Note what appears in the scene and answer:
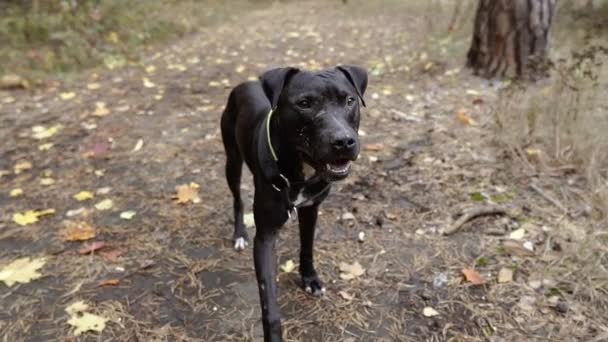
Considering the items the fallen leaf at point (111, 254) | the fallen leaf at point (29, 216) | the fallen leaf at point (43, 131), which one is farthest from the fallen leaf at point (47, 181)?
the fallen leaf at point (111, 254)

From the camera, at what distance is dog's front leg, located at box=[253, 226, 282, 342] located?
2.62 m

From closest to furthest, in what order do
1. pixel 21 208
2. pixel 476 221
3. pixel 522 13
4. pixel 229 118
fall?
pixel 229 118, pixel 476 221, pixel 21 208, pixel 522 13

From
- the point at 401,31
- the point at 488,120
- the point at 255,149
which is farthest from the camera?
the point at 401,31

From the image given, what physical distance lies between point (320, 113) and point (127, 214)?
2369mm

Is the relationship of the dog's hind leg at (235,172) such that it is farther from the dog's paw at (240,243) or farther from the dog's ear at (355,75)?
the dog's ear at (355,75)

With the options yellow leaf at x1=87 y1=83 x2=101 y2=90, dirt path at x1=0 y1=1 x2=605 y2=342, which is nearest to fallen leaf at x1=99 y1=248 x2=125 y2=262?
dirt path at x1=0 y1=1 x2=605 y2=342

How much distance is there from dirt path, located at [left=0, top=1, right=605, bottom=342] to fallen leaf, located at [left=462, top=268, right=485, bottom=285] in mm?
48

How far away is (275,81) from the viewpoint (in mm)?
2645

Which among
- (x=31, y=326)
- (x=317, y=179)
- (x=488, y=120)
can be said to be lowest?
(x=31, y=326)

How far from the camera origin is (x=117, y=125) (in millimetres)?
5984

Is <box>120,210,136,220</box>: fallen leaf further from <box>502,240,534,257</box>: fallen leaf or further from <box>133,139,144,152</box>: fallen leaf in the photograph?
<box>502,240,534,257</box>: fallen leaf

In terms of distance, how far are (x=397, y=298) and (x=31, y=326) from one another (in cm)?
226

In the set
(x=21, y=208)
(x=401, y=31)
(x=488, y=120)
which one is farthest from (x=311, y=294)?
(x=401, y=31)

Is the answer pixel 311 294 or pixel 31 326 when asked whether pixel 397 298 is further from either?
pixel 31 326
